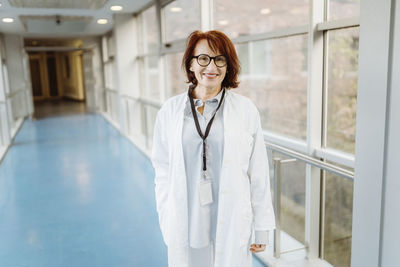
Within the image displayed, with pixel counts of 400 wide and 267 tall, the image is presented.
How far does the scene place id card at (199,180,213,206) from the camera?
163cm

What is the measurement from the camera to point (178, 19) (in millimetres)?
6113

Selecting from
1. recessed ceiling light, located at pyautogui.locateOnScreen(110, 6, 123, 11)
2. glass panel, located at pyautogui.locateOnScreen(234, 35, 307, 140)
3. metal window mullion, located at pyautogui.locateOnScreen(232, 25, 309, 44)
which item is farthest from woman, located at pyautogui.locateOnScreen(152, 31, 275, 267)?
glass panel, located at pyautogui.locateOnScreen(234, 35, 307, 140)

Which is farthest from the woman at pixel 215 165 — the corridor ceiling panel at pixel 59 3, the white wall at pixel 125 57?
the white wall at pixel 125 57

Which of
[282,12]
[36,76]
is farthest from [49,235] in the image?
[36,76]

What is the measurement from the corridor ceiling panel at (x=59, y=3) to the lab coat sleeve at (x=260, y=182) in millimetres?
5323

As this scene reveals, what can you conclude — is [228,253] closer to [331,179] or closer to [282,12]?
[331,179]

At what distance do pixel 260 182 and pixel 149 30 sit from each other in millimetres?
6574

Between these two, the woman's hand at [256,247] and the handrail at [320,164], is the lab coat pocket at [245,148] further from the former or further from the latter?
the handrail at [320,164]

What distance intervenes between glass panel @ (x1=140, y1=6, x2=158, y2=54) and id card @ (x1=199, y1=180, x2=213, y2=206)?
6003mm

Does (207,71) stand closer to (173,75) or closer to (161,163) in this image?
(161,163)

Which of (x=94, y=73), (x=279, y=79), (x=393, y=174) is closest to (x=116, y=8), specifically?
(x=393, y=174)

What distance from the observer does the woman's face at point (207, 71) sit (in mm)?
1594

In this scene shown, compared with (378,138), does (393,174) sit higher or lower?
lower

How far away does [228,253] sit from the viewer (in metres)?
1.64
